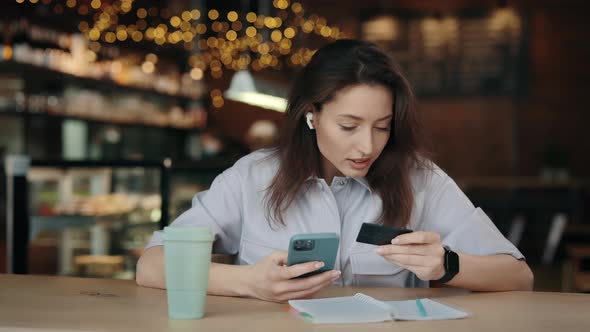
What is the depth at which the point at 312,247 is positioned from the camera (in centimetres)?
155

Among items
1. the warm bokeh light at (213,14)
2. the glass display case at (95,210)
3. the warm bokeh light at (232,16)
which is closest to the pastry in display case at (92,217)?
the glass display case at (95,210)

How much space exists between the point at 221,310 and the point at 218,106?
27.5ft

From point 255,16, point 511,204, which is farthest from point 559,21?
point 255,16

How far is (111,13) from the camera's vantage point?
23.1 feet

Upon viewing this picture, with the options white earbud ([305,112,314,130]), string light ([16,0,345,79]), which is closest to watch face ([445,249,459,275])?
white earbud ([305,112,314,130])

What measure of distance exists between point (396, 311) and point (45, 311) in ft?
2.26

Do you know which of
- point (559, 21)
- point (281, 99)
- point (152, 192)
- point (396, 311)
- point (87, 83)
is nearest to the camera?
point (396, 311)

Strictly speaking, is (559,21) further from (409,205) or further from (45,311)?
(45,311)

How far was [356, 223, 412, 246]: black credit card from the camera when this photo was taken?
1.60m

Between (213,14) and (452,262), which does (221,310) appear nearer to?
(452,262)

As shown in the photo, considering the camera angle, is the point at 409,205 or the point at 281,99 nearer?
the point at 409,205

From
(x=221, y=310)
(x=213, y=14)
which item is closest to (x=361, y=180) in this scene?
(x=221, y=310)

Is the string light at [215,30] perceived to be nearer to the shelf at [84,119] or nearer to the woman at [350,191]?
the shelf at [84,119]

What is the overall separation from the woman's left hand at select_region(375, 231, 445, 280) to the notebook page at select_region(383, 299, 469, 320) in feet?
0.27
